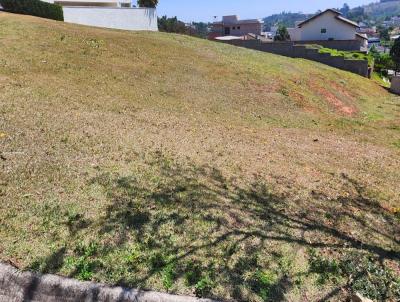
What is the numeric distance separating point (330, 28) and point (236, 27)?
28.9m

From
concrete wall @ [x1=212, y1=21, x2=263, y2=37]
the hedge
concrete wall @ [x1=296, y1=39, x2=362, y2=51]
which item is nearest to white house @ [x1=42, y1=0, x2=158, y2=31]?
the hedge

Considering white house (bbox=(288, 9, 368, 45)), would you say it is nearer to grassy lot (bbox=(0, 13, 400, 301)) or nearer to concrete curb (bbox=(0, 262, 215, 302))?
grassy lot (bbox=(0, 13, 400, 301))

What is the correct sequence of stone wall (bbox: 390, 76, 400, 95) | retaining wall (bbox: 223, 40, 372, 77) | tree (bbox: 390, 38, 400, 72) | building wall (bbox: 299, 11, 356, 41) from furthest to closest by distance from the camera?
building wall (bbox: 299, 11, 356, 41), tree (bbox: 390, 38, 400, 72), retaining wall (bbox: 223, 40, 372, 77), stone wall (bbox: 390, 76, 400, 95)

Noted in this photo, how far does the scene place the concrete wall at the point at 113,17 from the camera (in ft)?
79.7

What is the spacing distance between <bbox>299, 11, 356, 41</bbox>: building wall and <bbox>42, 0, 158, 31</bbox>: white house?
29.7 meters

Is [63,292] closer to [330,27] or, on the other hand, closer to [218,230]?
[218,230]

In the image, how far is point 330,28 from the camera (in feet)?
169

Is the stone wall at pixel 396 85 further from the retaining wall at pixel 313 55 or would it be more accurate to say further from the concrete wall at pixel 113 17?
the concrete wall at pixel 113 17

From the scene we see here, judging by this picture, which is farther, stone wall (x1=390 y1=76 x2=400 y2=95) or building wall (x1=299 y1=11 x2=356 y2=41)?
building wall (x1=299 y1=11 x2=356 y2=41)

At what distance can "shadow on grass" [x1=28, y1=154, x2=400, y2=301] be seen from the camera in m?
4.45

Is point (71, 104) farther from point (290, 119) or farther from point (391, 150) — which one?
point (391, 150)

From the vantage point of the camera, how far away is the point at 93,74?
38.7 feet

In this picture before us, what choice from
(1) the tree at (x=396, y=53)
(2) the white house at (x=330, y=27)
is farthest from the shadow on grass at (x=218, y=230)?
(2) the white house at (x=330, y=27)

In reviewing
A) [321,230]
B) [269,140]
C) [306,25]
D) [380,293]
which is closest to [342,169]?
[269,140]
